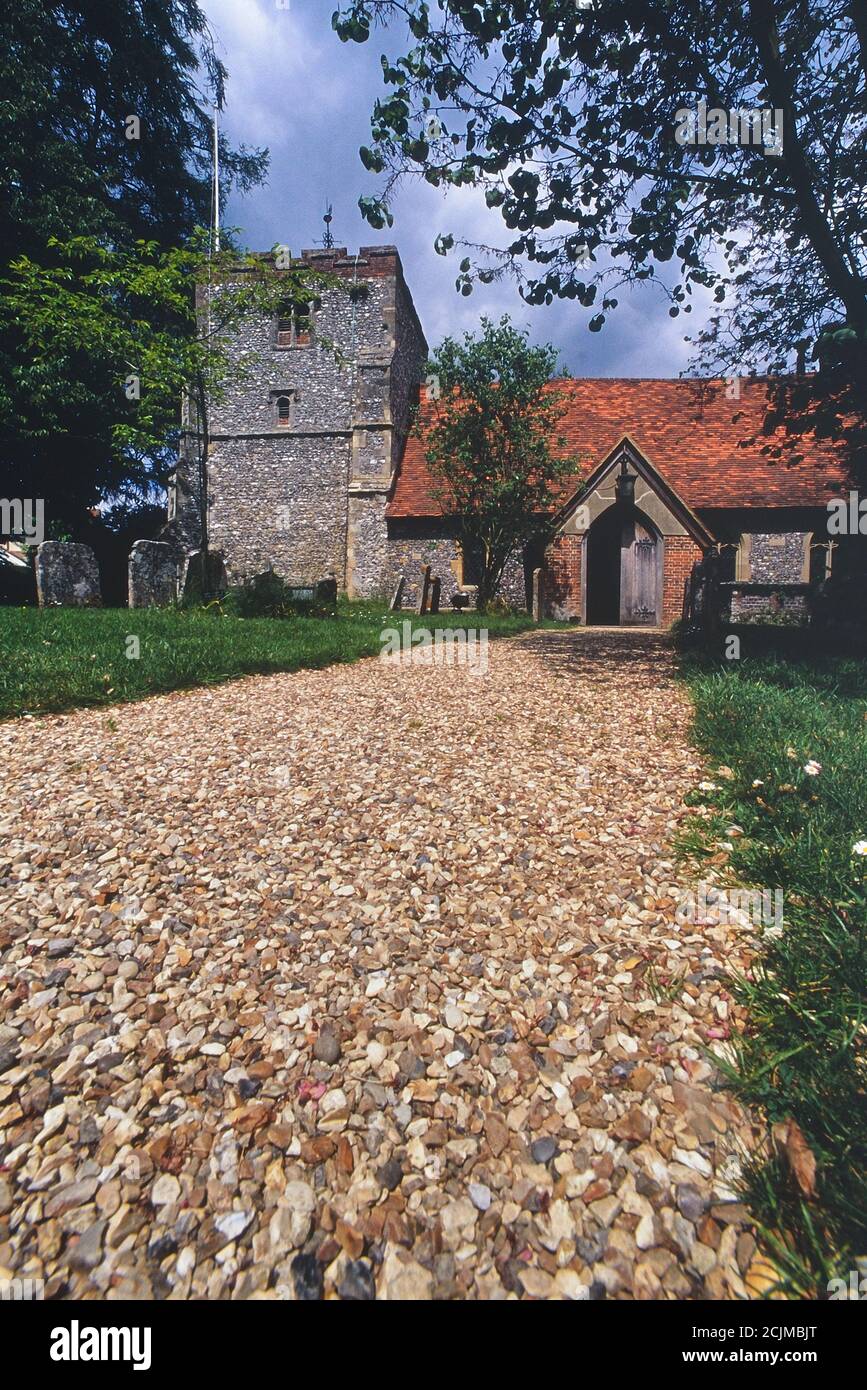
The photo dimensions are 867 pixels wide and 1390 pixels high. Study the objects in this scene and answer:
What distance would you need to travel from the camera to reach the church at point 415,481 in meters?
19.1

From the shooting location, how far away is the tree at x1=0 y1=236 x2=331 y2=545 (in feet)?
58.8

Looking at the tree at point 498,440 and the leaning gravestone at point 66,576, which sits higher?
the tree at point 498,440

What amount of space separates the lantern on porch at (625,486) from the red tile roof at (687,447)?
80 centimetres

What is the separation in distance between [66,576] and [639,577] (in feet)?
52.0

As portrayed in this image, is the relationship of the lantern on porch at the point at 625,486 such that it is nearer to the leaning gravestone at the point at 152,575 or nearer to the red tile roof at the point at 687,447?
the red tile roof at the point at 687,447

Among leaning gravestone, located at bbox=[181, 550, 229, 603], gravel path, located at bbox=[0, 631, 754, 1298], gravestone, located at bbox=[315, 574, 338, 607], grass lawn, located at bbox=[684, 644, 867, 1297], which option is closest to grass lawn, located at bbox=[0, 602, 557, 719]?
leaning gravestone, located at bbox=[181, 550, 229, 603]

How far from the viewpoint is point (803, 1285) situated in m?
1.39

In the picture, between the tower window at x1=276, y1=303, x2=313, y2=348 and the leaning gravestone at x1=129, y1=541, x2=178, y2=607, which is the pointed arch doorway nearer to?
the leaning gravestone at x1=129, y1=541, x2=178, y2=607

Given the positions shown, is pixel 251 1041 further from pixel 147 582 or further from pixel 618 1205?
pixel 147 582

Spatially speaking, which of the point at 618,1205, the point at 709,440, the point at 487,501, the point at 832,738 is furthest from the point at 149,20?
the point at 618,1205

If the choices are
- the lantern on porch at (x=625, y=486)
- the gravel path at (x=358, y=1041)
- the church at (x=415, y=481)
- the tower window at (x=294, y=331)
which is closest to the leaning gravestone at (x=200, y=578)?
the church at (x=415, y=481)

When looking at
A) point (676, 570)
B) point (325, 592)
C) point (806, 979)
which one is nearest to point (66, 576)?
point (325, 592)

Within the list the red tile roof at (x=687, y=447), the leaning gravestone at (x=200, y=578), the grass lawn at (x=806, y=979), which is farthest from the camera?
the red tile roof at (x=687, y=447)
